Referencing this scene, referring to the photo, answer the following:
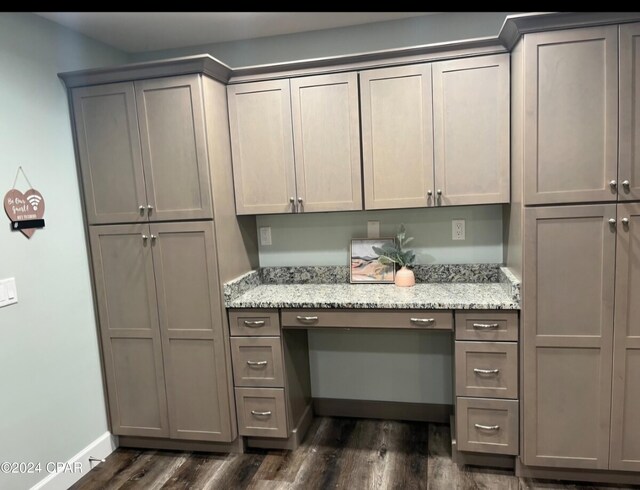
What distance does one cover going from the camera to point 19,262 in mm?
2018

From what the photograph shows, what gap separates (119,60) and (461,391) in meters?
2.86

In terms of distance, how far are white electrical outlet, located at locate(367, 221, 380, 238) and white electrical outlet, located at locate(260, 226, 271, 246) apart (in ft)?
2.16

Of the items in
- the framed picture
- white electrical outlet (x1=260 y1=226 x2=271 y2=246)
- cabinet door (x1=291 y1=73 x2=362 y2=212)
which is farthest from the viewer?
white electrical outlet (x1=260 y1=226 x2=271 y2=246)

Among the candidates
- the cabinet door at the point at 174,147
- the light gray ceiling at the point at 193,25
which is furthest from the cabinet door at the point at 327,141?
the cabinet door at the point at 174,147

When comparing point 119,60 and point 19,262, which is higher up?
point 119,60

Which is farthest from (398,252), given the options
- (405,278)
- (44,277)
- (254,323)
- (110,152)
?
(44,277)

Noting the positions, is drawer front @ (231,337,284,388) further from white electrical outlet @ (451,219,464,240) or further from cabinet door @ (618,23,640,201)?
cabinet door @ (618,23,640,201)

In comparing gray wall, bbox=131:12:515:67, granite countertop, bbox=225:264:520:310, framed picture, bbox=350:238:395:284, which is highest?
gray wall, bbox=131:12:515:67

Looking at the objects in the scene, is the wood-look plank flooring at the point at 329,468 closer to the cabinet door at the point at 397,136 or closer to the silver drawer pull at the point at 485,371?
the silver drawer pull at the point at 485,371

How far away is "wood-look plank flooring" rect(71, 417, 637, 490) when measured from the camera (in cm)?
216

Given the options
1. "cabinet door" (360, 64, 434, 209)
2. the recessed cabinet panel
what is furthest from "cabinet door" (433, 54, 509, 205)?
the recessed cabinet panel
